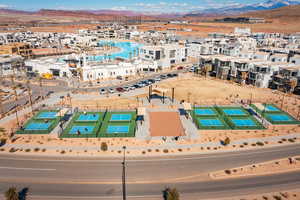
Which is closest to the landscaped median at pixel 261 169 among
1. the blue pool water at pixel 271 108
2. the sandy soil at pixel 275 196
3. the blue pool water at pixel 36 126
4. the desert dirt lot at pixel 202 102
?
the sandy soil at pixel 275 196

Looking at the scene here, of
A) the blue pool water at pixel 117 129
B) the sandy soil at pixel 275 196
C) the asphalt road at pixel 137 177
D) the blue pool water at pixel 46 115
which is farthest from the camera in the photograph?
the blue pool water at pixel 46 115

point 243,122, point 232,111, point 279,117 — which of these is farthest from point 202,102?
point 279,117

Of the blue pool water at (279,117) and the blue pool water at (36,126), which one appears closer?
the blue pool water at (36,126)

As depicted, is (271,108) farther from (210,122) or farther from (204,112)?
(210,122)

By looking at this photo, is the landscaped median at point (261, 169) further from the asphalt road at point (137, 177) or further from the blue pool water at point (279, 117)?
the blue pool water at point (279, 117)

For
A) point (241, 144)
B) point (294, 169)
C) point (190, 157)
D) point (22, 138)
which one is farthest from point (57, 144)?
point (294, 169)
